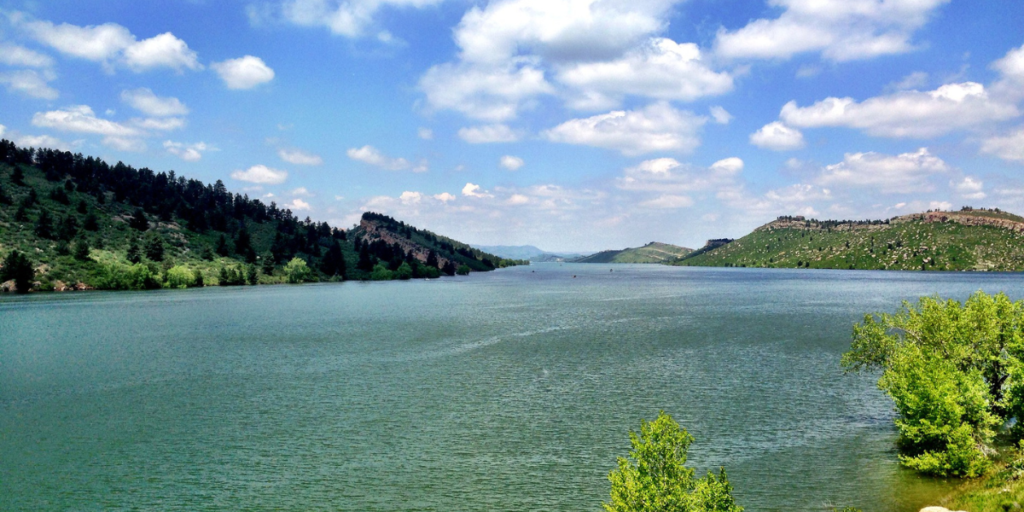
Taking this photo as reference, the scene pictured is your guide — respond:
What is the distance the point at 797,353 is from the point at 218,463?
242 feet

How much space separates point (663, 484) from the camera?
69.3ft

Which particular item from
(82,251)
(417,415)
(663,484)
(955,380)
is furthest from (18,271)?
(955,380)

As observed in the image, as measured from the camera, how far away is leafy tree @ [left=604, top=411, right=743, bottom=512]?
20672 millimetres

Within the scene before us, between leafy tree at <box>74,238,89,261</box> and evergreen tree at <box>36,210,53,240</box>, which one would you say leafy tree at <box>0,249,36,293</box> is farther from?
evergreen tree at <box>36,210,53,240</box>

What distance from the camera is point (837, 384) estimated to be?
194 ft

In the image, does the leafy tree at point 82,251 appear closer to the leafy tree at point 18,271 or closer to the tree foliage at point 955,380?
the leafy tree at point 18,271

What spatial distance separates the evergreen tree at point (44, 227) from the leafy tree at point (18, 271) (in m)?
26.2

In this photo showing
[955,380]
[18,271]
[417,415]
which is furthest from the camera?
[18,271]

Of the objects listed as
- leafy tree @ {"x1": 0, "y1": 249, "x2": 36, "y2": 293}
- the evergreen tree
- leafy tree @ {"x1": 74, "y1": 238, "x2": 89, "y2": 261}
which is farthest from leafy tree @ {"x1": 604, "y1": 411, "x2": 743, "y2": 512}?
the evergreen tree

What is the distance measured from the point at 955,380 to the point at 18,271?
8867 inches

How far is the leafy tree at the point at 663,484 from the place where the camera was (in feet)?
67.8

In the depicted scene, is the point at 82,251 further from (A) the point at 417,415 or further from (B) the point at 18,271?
(A) the point at 417,415

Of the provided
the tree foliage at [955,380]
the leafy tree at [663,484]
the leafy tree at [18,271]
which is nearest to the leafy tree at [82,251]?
the leafy tree at [18,271]

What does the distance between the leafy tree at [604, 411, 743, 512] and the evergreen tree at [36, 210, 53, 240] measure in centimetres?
24349
